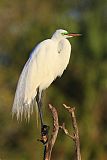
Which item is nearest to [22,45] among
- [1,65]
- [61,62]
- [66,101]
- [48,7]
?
[1,65]

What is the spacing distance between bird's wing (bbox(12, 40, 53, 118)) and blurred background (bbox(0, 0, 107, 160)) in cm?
515

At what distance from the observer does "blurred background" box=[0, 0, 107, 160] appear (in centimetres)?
1136

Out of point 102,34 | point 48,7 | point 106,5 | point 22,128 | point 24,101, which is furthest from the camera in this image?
point 48,7

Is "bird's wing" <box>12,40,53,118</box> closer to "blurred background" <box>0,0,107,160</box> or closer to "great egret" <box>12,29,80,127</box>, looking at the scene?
"great egret" <box>12,29,80,127</box>

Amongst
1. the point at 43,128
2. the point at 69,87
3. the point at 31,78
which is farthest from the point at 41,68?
the point at 69,87

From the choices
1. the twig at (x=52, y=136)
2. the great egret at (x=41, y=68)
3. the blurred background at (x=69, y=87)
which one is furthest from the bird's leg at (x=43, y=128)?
the blurred background at (x=69, y=87)

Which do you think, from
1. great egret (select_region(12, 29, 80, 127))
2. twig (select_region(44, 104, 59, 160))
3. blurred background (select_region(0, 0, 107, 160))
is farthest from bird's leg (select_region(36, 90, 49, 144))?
blurred background (select_region(0, 0, 107, 160))

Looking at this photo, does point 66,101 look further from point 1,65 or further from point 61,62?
point 61,62

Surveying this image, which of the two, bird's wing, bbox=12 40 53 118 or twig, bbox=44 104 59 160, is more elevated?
bird's wing, bbox=12 40 53 118

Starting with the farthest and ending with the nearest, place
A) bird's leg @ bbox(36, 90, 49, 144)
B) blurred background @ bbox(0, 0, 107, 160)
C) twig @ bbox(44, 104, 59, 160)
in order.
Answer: blurred background @ bbox(0, 0, 107, 160)
bird's leg @ bbox(36, 90, 49, 144)
twig @ bbox(44, 104, 59, 160)

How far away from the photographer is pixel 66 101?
11953 millimetres

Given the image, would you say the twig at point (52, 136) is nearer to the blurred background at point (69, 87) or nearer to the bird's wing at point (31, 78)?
the bird's wing at point (31, 78)

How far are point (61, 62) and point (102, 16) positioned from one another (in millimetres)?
7548

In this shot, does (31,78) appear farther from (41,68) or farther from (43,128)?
(43,128)
